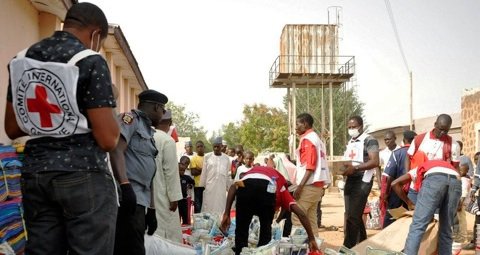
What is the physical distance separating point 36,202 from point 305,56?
2973cm

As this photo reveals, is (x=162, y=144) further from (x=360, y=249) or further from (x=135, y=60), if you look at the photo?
(x=135, y=60)

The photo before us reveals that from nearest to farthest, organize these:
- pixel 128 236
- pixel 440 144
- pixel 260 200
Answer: pixel 128 236, pixel 260 200, pixel 440 144

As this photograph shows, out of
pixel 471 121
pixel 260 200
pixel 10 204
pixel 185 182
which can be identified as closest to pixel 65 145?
pixel 10 204

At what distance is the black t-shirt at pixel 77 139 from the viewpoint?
2.54 meters

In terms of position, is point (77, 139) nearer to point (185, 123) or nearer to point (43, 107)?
point (43, 107)

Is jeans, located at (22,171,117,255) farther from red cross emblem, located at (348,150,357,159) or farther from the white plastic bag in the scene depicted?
red cross emblem, located at (348,150,357,159)

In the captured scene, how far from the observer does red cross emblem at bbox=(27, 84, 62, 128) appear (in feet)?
8.35

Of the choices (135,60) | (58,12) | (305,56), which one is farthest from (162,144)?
(305,56)

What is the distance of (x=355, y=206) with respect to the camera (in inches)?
298

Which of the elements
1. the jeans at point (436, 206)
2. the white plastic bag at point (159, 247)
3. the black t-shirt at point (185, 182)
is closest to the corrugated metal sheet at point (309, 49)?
the black t-shirt at point (185, 182)

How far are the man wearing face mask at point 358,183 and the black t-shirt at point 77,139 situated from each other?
526 centimetres

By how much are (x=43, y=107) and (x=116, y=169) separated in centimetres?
95

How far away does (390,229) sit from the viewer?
270 inches

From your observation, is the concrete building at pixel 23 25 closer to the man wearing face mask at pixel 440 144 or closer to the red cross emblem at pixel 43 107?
the red cross emblem at pixel 43 107
